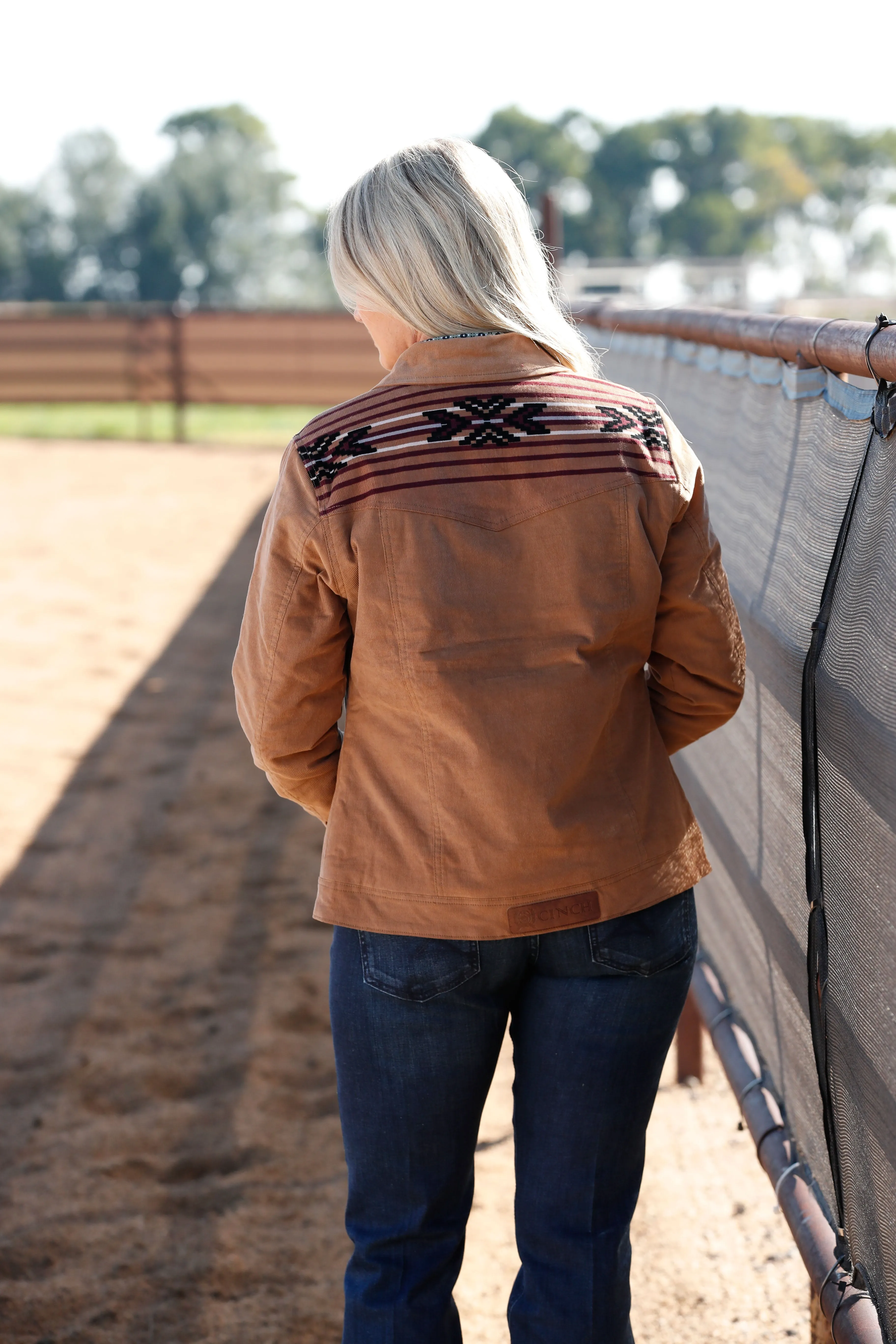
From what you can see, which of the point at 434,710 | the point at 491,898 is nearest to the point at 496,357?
the point at 434,710

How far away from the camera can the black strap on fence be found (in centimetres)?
141

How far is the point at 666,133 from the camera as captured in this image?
8494 cm

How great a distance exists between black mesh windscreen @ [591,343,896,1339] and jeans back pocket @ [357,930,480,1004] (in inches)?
15.6

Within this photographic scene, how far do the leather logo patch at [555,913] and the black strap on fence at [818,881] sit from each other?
264 millimetres

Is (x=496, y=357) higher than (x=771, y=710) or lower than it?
higher

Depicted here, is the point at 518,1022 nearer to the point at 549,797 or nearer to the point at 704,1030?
the point at 549,797

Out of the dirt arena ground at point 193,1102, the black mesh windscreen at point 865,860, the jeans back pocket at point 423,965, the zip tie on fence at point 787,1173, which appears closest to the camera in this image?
the black mesh windscreen at point 865,860

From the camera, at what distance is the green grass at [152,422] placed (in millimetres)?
16562

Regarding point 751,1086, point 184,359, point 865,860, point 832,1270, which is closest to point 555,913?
point 865,860

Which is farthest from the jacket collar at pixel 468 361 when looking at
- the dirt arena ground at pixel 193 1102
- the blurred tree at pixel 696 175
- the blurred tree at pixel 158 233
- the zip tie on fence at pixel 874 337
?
the blurred tree at pixel 696 175

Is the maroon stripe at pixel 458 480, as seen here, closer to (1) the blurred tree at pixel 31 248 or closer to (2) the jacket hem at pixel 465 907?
(2) the jacket hem at pixel 465 907

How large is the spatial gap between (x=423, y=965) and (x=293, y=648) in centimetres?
35

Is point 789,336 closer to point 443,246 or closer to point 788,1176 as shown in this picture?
point 443,246

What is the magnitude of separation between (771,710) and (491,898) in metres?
0.57
